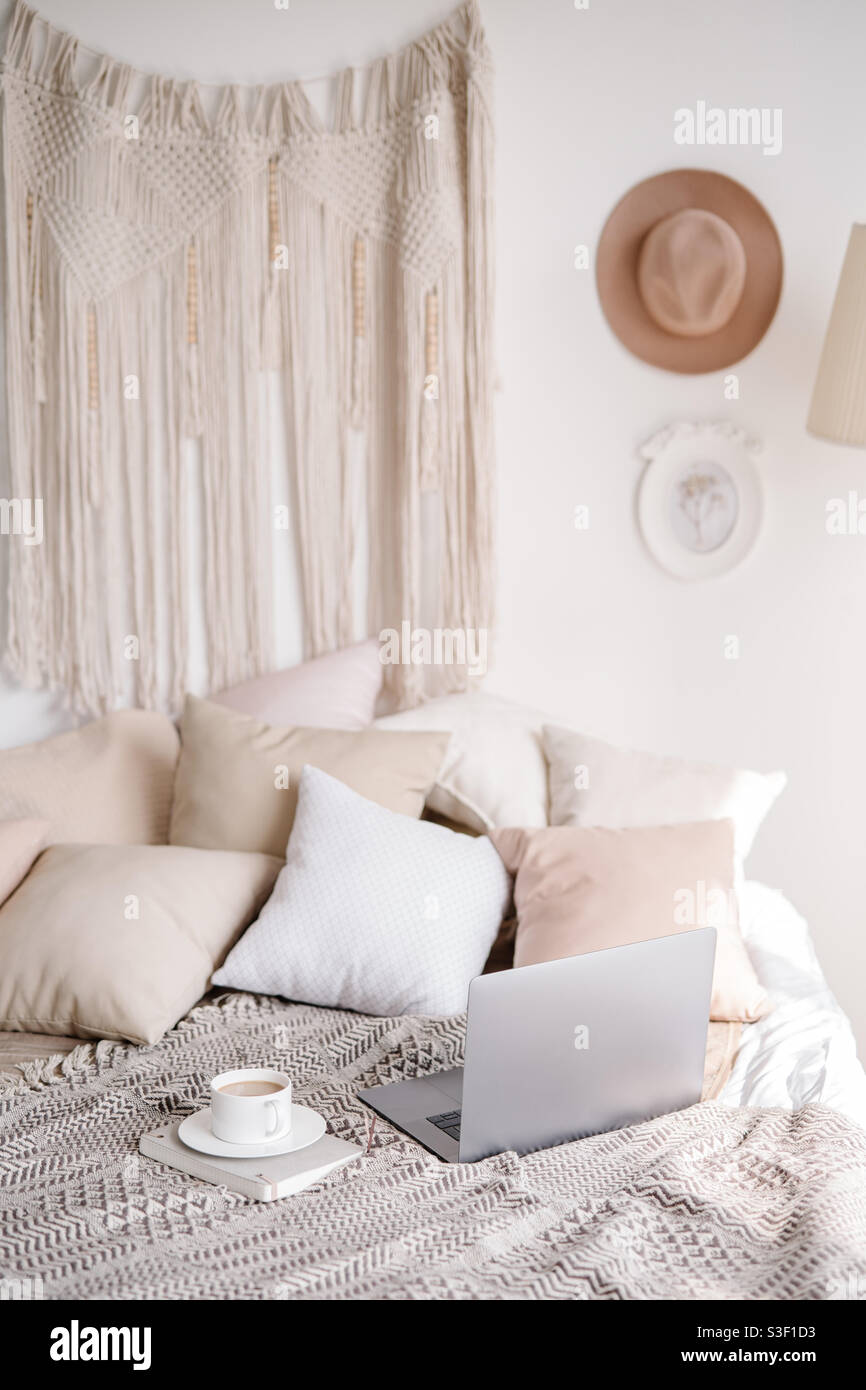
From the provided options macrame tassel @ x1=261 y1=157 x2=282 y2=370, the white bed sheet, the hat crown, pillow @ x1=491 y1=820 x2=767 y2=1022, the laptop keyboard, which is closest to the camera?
the laptop keyboard

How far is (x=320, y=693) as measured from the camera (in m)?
2.27

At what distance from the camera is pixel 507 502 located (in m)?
2.38

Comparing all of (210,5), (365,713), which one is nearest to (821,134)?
(210,5)

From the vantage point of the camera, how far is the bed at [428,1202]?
3.09 feet

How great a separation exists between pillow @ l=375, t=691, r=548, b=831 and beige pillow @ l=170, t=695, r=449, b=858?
0.05 metres

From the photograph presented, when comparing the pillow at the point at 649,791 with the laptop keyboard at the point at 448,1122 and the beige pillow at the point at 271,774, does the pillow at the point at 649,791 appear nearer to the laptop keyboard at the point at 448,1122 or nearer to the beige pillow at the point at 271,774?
the beige pillow at the point at 271,774

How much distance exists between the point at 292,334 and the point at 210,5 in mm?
660

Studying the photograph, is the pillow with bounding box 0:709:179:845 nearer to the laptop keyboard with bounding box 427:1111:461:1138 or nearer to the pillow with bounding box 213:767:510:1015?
the pillow with bounding box 213:767:510:1015

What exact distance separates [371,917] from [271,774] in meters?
0.40

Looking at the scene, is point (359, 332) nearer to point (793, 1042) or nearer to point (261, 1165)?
point (793, 1042)

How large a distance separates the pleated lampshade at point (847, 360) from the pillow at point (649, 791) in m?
0.63

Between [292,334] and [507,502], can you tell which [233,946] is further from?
[292,334]

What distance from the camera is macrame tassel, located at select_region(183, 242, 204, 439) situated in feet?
7.60

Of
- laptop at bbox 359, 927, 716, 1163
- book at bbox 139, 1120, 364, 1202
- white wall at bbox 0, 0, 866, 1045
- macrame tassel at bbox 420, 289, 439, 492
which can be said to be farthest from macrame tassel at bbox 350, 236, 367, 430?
book at bbox 139, 1120, 364, 1202
